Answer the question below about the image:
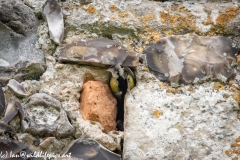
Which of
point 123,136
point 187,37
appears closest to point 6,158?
point 123,136

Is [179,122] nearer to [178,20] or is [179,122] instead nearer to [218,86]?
[218,86]

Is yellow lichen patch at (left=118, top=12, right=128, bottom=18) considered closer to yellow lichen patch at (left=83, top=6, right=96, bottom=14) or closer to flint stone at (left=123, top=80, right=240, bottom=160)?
Result: yellow lichen patch at (left=83, top=6, right=96, bottom=14)

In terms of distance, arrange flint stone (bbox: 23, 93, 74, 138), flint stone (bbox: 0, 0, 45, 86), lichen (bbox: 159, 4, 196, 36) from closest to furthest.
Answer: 1. flint stone (bbox: 23, 93, 74, 138)
2. flint stone (bbox: 0, 0, 45, 86)
3. lichen (bbox: 159, 4, 196, 36)

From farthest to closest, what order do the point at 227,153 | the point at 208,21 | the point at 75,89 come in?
1. the point at 208,21
2. the point at 75,89
3. the point at 227,153

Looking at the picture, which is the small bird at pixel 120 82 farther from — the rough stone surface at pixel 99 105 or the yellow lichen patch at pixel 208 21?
the yellow lichen patch at pixel 208 21

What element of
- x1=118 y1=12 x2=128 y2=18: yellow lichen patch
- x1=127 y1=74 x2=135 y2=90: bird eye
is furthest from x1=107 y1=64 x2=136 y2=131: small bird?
x1=118 y1=12 x2=128 y2=18: yellow lichen patch

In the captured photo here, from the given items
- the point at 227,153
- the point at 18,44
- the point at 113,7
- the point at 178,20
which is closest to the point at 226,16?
the point at 178,20
